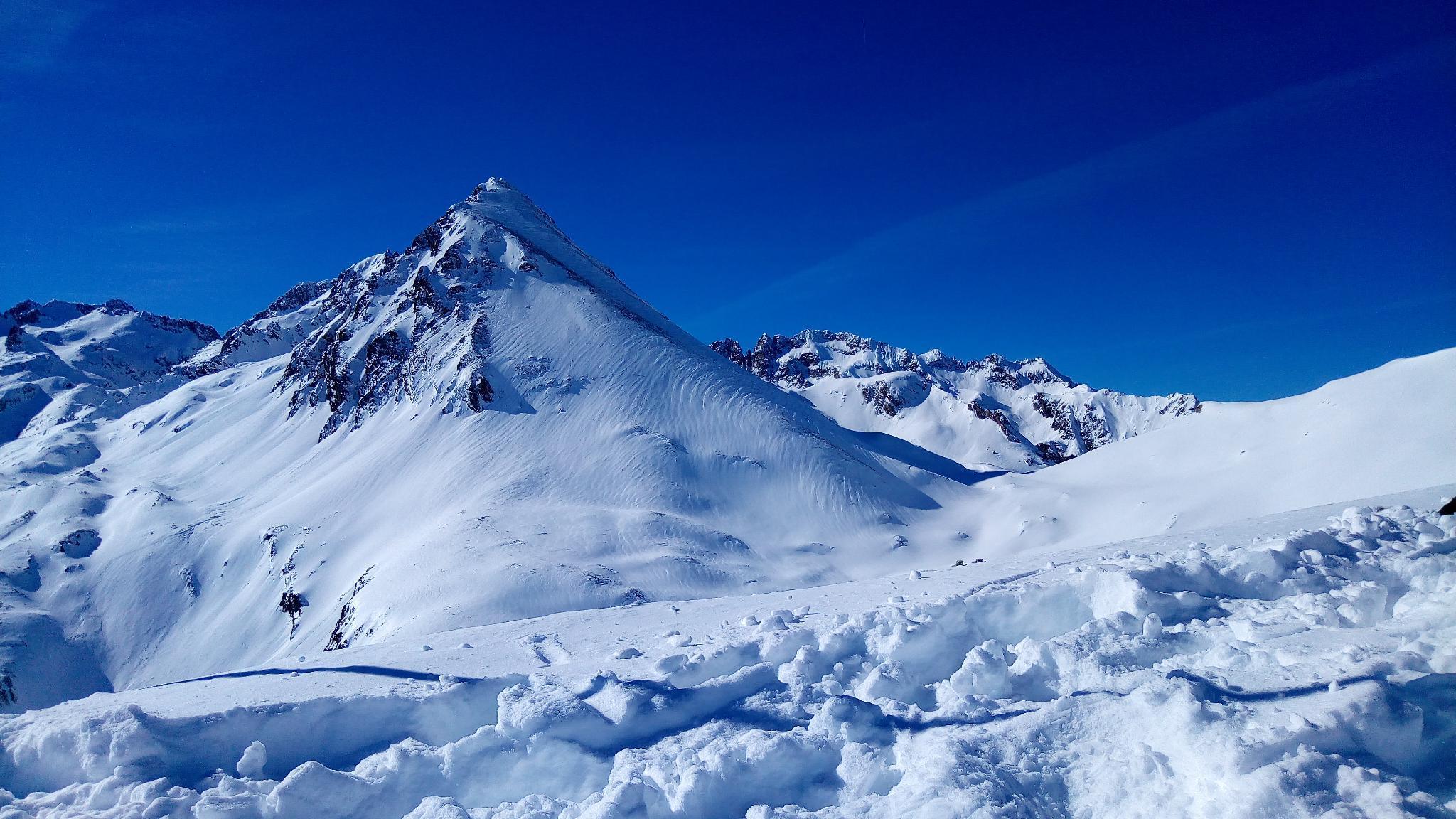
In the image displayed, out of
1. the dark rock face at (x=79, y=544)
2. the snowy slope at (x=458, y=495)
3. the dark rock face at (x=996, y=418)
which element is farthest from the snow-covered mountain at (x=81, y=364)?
the dark rock face at (x=996, y=418)

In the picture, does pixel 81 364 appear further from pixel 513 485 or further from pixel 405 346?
pixel 513 485

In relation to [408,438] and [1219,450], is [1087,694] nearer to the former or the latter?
[1219,450]

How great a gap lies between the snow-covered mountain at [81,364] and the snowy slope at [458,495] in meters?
61.0

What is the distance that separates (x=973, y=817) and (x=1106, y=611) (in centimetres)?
381

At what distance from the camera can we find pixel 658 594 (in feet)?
109

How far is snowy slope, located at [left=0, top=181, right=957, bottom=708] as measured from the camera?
1491 inches

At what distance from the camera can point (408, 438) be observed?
188 ft

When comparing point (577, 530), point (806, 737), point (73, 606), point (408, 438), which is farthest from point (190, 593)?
point (806, 737)

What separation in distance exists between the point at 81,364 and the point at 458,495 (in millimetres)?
186495

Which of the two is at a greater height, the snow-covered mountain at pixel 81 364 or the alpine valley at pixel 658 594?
the snow-covered mountain at pixel 81 364

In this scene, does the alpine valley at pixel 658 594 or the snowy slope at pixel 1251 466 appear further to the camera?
the snowy slope at pixel 1251 466

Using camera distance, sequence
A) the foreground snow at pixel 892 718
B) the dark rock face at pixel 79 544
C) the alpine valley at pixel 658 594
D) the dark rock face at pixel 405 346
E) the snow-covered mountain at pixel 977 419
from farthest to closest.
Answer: the snow-covered mountain at pixel 977 419 → the dark rock face at pixel 79 544 → the dark rock face at pixel 405 346 → the alpine valley at pixel 658 594 → the foreground snow at pixel 892 718

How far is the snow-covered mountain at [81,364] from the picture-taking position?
437 feet

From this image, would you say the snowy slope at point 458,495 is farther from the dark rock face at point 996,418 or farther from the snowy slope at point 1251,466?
the dark rock face at point 996,418
